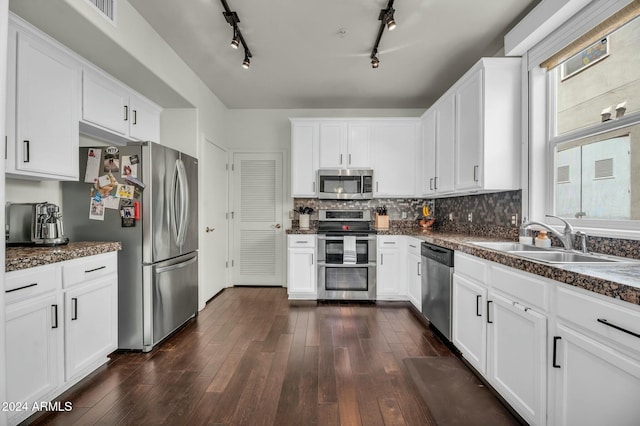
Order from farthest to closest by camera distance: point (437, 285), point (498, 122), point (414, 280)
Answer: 1. point (414, 280)
2. point (437, 285)
3. point (498, 122)

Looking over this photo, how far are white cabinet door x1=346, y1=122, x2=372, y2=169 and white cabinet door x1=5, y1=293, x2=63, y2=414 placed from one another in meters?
3.34

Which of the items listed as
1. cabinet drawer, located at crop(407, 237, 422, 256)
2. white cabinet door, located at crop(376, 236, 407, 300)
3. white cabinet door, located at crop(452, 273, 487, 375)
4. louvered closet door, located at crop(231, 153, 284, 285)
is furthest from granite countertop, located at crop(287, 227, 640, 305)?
louvered closet door, located at crop(231, 153, 284, 285)

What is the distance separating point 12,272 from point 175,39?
2.27 m

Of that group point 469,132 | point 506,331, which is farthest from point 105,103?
point 506,331

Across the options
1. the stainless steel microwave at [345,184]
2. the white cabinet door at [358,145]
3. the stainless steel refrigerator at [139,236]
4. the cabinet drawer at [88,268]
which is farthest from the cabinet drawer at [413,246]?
the cabinet drawer at [88,268]

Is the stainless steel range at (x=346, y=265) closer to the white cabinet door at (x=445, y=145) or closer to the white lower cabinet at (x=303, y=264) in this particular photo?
the white lower cabinet at (x=303, y=264)

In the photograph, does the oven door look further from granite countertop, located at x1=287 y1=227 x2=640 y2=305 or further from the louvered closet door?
granite countertop, located at x1=287 y1=227 x2=640 y2=305

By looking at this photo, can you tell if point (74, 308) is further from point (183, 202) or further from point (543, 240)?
A: point (543, 240)

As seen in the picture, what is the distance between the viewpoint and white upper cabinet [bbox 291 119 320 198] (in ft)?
13.6

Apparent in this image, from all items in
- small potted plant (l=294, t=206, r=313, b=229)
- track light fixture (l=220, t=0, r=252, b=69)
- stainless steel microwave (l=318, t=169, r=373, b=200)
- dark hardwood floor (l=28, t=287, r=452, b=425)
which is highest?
track light fixture (l=220, t=0, r=252, b=69)

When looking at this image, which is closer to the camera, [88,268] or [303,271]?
[88,268]

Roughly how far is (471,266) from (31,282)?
9.02 feet

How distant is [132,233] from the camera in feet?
8.18

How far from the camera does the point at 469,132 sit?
2789mm
